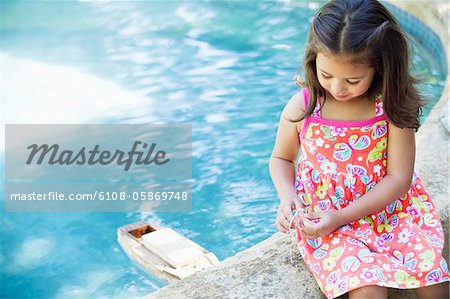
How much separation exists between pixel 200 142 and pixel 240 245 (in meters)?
1.25

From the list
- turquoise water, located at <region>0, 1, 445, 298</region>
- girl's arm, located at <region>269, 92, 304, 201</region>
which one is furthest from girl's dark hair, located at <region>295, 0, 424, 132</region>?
turquoise water, located at <region>0, 1, 445, 298</region>

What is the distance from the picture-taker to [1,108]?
17.5 ft

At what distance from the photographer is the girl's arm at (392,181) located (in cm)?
183

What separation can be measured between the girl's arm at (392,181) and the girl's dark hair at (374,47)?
0.04m

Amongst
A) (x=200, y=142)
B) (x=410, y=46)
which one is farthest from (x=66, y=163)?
(x=410, y=46)

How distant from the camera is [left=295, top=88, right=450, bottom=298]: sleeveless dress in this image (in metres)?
1.75

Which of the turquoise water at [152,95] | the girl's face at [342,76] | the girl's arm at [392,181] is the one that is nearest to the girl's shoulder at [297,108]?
the girl's face at [342,76]

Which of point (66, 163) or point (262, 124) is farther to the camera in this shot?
point (262, 124)

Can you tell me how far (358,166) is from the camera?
190 cm

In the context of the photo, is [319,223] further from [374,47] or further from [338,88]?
[374,47]

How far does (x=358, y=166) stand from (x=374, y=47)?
0.37m

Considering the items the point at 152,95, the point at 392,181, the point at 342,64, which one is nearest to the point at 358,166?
the point at 392,181

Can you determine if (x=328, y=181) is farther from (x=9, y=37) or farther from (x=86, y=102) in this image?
(x=9, y=37)

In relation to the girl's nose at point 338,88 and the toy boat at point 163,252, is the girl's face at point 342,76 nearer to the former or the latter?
the girl's nose at point 338,88
